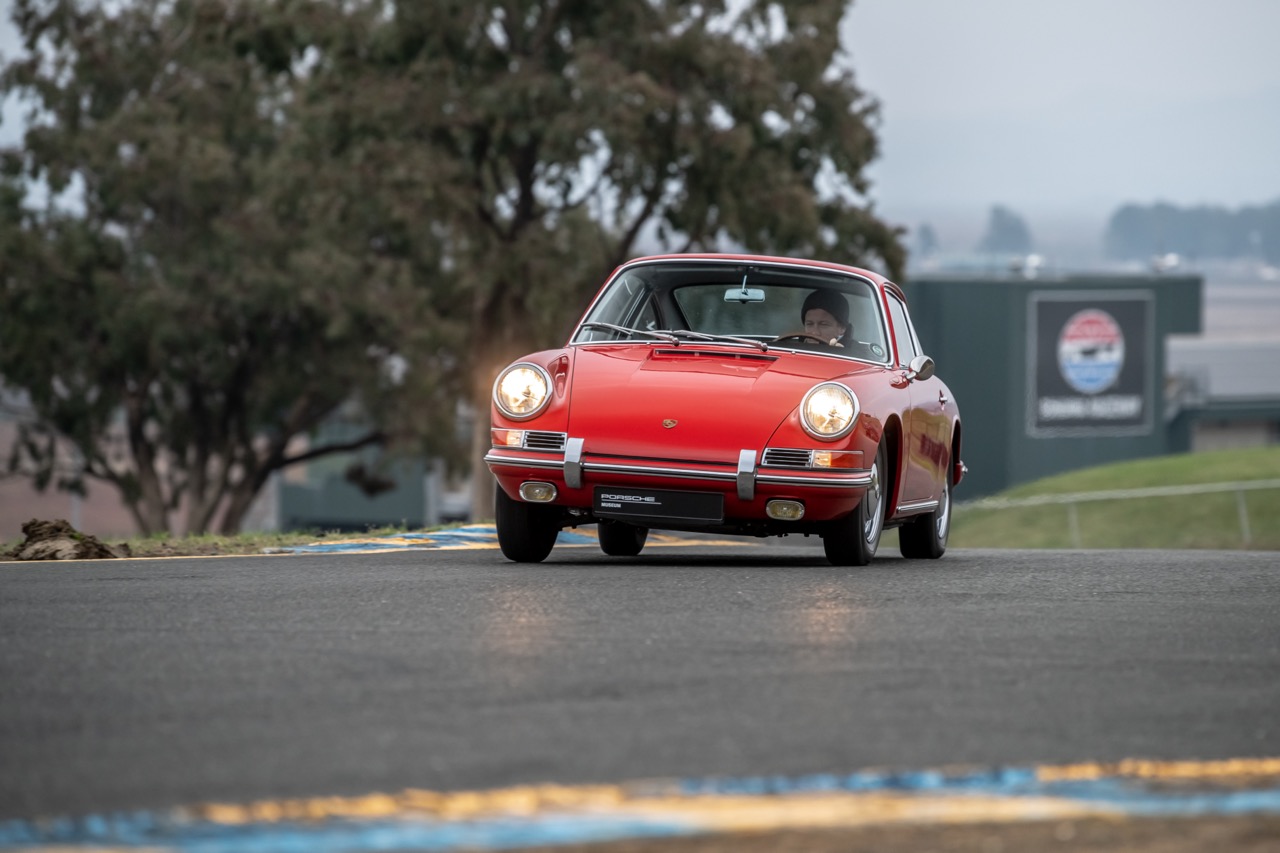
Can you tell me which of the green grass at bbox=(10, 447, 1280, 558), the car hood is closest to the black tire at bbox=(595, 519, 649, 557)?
the car hood

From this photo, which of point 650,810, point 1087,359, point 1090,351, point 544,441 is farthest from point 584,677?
point 1090,351

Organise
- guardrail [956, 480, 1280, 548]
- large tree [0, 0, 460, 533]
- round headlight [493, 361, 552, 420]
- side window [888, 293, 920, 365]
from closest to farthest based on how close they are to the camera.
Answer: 1. round headlight [493, 361, 552, 420]
2. side window [888, 293, 920, 365]
3. guardrail [956, 480, 1280, 548]
4. large tree [0, 0, 460, 533]

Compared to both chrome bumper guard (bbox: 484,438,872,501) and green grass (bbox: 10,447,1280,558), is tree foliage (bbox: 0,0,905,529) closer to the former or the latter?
green grass (bbox: 10,447,1280,558)

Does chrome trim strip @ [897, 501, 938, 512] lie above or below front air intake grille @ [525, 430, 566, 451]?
below

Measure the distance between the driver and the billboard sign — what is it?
58393 mm

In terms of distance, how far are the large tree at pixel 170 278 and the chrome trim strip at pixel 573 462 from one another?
24.5m

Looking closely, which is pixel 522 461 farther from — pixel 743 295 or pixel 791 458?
pixel 743 295

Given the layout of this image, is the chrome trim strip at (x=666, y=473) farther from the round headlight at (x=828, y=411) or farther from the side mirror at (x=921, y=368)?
the side mirror at (x=921, y=368)

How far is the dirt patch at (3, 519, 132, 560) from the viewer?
10.9m

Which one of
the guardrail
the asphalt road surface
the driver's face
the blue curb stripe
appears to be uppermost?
the driver's face

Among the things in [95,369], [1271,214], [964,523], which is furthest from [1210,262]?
[95,369]

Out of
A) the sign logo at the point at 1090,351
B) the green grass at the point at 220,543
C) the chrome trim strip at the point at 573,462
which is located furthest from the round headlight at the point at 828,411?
the sign logo at the point at 1090,351

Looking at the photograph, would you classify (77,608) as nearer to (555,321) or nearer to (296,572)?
(296,572)

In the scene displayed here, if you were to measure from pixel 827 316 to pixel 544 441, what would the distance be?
1.97m
